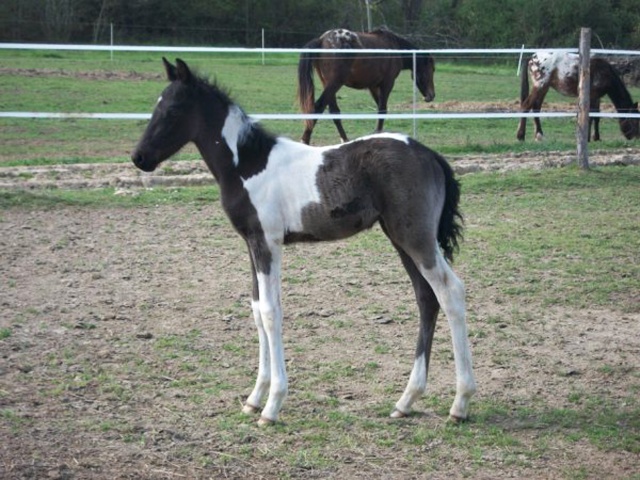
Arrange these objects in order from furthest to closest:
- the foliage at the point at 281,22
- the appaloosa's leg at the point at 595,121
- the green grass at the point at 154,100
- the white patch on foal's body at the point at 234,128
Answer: the foliage at the point at 281,22 → the appaloosa's leg at the point at 595,121 → the green grass at the point at 154,100 → the white patch on foal's body at the point at 234,128

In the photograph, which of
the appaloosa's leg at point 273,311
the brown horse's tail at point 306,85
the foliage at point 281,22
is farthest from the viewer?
the foliage at point 281,22

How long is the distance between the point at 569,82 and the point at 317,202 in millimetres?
13351

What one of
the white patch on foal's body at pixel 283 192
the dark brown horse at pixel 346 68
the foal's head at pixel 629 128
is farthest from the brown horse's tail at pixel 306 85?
the white patch on foal's body at pixel 283 192

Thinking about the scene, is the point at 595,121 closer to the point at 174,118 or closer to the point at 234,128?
the point at 234,128

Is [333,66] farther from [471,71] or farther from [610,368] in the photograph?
[471,71]

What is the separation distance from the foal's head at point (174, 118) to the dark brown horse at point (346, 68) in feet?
29.7

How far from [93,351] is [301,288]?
6.81 feet

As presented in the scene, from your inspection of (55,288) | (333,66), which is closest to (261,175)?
(55,288)

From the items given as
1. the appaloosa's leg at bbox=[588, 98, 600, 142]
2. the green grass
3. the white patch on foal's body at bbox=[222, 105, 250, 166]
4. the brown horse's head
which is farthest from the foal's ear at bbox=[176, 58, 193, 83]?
the brown horse's head

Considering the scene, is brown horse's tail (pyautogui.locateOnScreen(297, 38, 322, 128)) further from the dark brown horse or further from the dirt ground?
the dirt ground

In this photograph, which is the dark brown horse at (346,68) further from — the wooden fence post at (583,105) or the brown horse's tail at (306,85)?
the wooden fence post at (583,105)

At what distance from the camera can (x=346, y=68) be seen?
Answer: 1560cm

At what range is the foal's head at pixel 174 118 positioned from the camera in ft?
18.2

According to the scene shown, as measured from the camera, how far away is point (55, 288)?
25.2ft
